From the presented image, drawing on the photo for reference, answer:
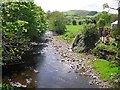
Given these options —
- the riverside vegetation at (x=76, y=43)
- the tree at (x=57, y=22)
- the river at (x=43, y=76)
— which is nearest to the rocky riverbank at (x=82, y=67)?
the riverside vegetation at (x=76, y=43)

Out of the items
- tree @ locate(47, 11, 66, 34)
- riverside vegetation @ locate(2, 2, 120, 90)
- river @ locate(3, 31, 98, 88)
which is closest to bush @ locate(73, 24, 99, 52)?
riverside vegetation @ locate(2, 2, 120, 90)

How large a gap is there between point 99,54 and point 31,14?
19.2 meters

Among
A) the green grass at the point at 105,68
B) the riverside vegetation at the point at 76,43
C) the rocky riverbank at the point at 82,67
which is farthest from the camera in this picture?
the green grass at the point at 105,68

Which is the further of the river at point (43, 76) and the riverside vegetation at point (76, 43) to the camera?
the river at point (43, 76)

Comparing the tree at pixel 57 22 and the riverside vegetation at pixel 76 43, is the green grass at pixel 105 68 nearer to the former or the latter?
the riverside vegetation at pixel 76 43

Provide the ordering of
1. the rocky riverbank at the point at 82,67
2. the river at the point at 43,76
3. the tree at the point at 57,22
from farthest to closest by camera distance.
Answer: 1. the tree at the point at 57,22
2. the rocky riverbank at the point at 82,67
3. the river at the point at 43,76

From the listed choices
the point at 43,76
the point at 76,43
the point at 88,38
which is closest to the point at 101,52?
the point at 88,38

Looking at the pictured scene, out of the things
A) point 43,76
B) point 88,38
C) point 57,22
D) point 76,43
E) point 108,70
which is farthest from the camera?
point 57,22

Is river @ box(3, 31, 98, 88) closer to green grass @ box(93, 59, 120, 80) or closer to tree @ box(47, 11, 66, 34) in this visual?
green grass @ box(93, 59, 120, 80)

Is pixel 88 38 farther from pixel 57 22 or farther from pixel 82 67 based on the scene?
pixel 57 22

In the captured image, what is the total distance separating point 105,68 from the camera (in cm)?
4478

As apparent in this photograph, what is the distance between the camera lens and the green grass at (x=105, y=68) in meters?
41.1

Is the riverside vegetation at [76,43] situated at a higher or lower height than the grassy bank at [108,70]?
higher

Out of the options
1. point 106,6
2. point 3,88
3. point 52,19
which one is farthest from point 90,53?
point 52,19
